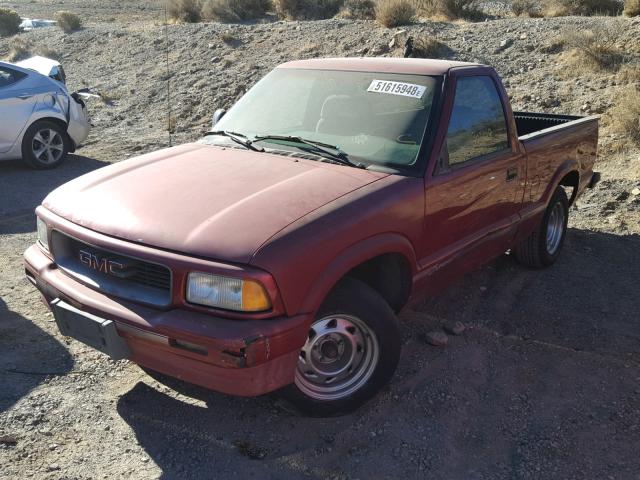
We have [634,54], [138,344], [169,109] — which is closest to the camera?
[138,344]

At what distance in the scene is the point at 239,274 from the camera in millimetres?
2781

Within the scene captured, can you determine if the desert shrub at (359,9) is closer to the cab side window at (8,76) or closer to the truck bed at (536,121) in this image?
the cab side window at (8,76)

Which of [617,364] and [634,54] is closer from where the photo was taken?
[617,364]

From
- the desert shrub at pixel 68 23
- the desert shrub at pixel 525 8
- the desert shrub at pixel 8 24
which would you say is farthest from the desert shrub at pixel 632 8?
the desert shrub at pixel 8 24

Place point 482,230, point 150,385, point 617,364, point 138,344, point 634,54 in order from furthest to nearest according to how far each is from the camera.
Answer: point 634,54 → point 482,230 → point 617,364 → point 150,385 → point 138,344

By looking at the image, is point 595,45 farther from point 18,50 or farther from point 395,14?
point 18,50

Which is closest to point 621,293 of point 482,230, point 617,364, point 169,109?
point 617,364

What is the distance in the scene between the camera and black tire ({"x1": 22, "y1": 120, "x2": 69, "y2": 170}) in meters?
8.87

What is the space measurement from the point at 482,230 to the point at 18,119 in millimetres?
6857

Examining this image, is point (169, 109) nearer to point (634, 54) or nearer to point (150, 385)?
point (634, 54)

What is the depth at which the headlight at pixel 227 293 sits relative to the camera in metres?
2.81

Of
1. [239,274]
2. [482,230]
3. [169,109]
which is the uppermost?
[239,274]

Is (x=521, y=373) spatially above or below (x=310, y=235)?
below

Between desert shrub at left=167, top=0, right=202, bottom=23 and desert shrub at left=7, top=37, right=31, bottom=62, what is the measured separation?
15.6 feet
